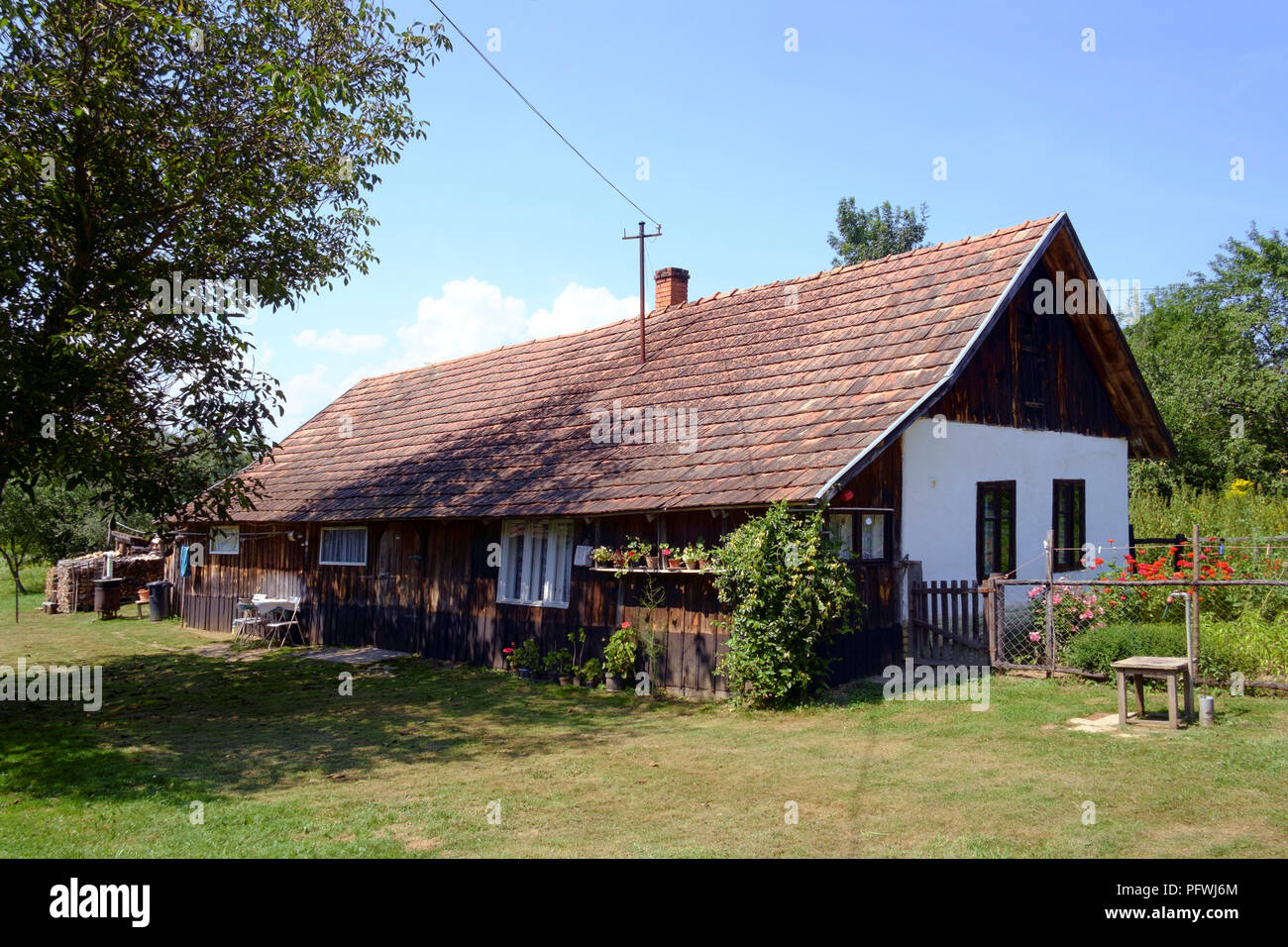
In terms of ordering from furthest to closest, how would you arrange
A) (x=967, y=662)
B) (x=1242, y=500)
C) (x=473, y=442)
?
(x=1242, y=500) < (x=473, y=442) < (x=967, y=662)

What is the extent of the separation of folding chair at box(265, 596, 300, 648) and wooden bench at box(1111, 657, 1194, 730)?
16245mm

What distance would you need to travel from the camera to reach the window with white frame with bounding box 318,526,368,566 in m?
20.0

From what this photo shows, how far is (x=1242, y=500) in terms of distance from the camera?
25719 mm

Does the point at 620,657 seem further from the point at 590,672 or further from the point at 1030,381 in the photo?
the point at 1030,381

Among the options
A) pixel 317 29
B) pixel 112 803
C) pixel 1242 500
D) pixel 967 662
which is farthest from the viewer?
pixel 1242 500

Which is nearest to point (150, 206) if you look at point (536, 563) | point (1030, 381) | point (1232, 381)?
point (536, 563)

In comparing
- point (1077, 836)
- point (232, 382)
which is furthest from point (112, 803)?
point (1077, 836)

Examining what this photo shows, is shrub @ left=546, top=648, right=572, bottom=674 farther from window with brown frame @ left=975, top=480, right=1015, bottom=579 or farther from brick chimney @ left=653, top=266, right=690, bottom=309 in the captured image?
brick chimney @ left=653, top=266, right=690, bottom=309

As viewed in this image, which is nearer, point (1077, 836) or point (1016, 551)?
point (1077, 836)

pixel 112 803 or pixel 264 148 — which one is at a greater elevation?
pixel 264 148

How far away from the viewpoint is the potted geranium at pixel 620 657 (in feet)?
45.4

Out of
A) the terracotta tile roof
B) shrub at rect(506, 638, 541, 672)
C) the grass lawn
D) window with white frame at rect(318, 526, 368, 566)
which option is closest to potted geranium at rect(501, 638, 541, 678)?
shrub at rect(506, 638, 541, 672)
